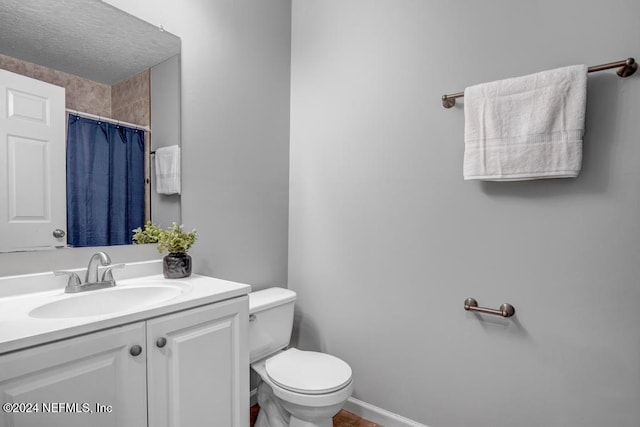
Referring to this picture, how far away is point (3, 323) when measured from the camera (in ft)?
2.85

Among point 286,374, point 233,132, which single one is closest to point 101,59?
point 233,132

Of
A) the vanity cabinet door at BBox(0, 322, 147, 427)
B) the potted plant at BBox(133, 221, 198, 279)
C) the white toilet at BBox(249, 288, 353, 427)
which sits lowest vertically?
the white toilet at BBox(249, 288, 353, 427)

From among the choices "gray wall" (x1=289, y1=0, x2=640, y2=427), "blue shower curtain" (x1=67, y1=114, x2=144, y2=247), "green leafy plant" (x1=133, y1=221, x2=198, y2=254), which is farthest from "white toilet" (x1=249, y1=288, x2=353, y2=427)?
"blue shower curtain" (x1=67, y1=114, x2=144, y2=247)

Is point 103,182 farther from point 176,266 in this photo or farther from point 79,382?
point 79,382

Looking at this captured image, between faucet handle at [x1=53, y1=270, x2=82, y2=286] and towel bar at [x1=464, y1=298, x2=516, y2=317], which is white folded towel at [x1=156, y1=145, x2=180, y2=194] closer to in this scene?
faucet handle at [x1=53, y1=270, x2=82, y2=286]

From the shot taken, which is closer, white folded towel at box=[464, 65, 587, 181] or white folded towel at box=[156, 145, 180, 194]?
white folded towel at box=[464, 65, 587, 181]

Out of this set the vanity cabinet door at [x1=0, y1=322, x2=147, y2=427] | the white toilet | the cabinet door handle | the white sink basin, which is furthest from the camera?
the white toilet

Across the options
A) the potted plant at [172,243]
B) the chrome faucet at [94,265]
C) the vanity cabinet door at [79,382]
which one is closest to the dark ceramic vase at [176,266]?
the potted plant at [172,243]

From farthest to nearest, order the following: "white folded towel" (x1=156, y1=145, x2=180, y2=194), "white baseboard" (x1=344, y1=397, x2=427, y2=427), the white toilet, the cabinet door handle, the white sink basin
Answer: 1. "white baseboard" (x1=344, y1=397, x2=427, y2=427)
2. "white folded towel" (x1=156, y1=145, x2=180, y2=194)
3. the white toilet
4. the white sink basin
5. the cabinet door handle

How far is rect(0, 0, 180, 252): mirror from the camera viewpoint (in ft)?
3.91

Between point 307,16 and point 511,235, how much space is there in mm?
1716

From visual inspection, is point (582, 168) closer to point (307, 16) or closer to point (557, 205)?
point (557, 205)

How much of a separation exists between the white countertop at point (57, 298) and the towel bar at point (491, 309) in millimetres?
969

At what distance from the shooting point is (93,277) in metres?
1.28
